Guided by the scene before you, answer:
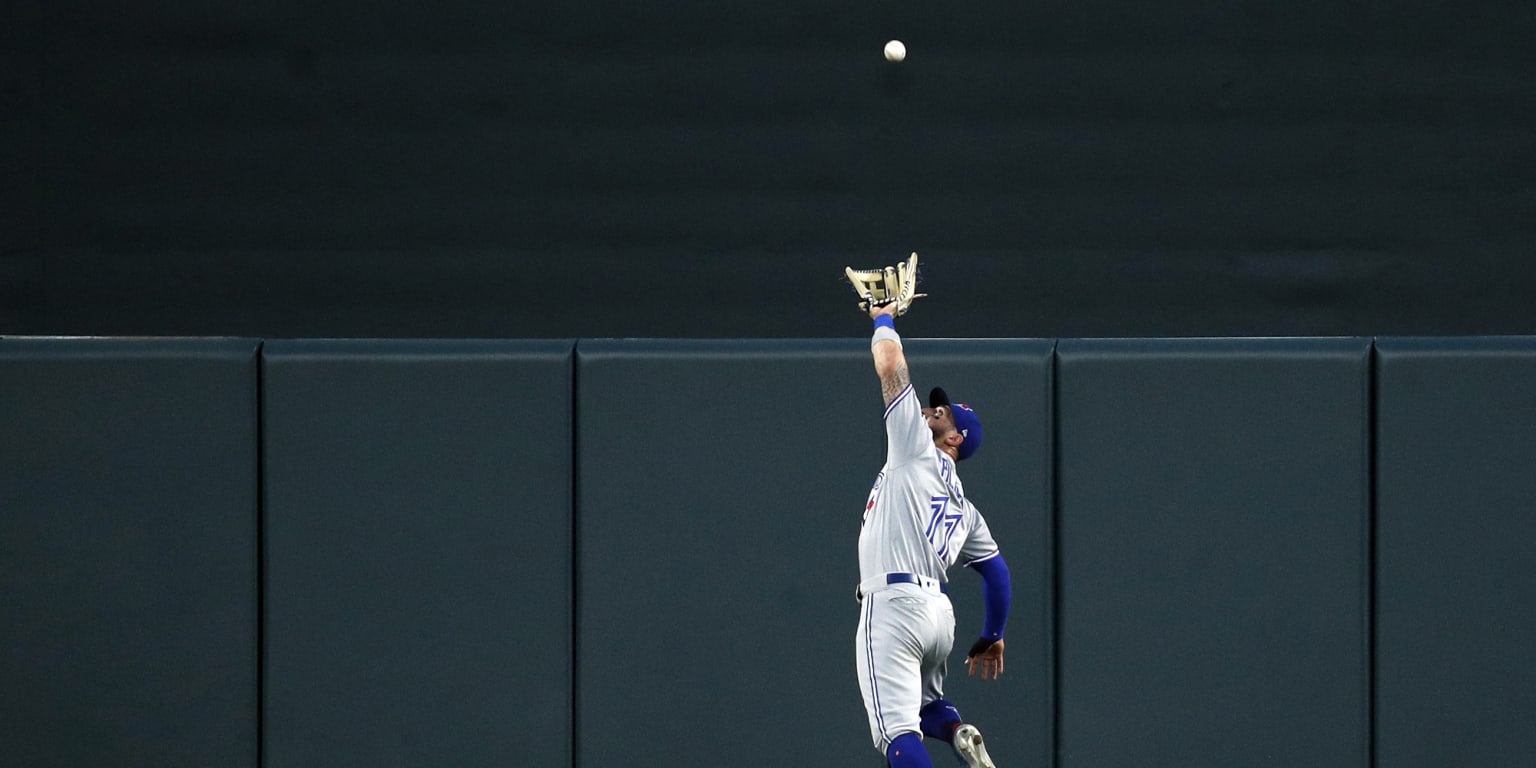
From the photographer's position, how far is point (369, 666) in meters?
4.20

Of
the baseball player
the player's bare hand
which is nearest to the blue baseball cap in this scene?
the baseball player

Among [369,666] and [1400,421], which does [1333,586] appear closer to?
[1400,421]

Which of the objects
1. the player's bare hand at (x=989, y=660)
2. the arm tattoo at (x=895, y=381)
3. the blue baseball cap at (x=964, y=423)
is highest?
the arm tattoo at (x=895, y=381)

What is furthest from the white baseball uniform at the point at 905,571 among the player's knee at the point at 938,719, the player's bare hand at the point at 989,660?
the player's bare hand at the point at 989,660

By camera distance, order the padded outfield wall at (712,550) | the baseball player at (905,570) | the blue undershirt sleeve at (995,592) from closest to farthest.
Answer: the baseball player at (905,570), the blue undershirt sleeve at (995,592), the padded outfield wall at (712,550)

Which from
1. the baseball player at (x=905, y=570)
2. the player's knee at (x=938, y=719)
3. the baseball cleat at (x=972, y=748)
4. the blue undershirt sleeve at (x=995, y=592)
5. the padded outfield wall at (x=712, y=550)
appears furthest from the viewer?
the padded outfield wall at (x=712, y=550)

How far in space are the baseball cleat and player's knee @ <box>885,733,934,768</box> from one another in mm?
92

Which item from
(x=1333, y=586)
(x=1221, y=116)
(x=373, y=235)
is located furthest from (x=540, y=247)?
(x=1333, y=586)

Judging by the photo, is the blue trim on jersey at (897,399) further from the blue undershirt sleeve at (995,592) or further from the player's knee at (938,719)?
the player's knee at (938,719)

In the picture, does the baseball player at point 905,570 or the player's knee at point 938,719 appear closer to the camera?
the baseball player at point 905,570

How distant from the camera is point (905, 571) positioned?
3.54 metres

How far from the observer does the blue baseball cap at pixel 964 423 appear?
12.3 feet

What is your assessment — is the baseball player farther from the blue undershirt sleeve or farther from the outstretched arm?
the blue undershirt sleeve

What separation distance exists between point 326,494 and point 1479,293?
3968mm
